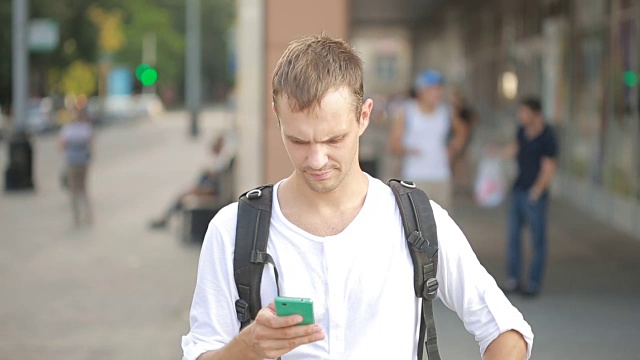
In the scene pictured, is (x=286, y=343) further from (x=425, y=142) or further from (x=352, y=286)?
(x=425, y=142)

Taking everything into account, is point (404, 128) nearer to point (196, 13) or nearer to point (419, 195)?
point (419, 195)

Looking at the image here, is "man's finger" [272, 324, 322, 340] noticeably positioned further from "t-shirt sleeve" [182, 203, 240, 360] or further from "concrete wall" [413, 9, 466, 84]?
"concrete wall" [413, 9, 466, 84]

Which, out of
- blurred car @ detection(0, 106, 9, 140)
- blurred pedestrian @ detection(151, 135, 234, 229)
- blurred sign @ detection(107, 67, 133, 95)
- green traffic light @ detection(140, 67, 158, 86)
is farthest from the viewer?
blurred sign @ detection(107, 67, 133, 95)

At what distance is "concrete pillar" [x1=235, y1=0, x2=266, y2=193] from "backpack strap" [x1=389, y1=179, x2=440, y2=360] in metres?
7.54

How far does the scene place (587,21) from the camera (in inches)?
779

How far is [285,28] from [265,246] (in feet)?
25.0

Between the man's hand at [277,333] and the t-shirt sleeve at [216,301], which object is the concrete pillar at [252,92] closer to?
the t-shirt sleeve at [216,301]

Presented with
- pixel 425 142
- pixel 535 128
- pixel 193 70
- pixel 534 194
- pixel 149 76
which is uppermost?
pixel 535 128

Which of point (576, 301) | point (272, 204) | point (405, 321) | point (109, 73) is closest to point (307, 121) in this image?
point (272, 204)

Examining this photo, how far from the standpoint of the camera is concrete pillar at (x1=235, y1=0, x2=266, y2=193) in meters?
10.4

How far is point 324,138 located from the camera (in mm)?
2641

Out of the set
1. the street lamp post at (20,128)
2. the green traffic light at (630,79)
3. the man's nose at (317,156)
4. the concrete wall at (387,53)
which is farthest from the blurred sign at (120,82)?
the man's nose at (317,156)

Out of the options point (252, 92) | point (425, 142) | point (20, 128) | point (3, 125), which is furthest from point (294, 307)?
point (3, 125)

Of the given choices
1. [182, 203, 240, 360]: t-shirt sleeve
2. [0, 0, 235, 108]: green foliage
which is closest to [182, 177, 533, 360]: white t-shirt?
[182, 203, 240, 360]: t-shirt sleeve
